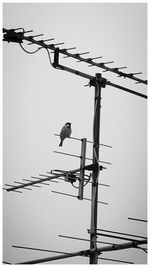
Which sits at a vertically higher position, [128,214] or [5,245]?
[128,214]

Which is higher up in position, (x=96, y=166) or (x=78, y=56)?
(x=78, y=56)

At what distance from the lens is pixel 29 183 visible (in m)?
8.64

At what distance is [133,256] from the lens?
59.3ft

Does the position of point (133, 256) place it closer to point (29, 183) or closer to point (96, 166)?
point (29, 183)

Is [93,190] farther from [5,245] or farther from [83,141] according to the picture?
[5,245]

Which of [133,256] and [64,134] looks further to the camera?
[133,256]

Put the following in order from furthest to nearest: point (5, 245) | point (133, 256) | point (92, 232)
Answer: point (5, 245) → point (133, 256) → point (92, 232)

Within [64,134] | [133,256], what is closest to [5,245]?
[133,256]

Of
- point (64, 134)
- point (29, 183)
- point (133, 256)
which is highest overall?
point (64, 134)

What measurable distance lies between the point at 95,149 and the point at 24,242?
13.6 m

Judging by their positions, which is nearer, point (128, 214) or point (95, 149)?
point (95, 149)

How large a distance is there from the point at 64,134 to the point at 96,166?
2.39 meters

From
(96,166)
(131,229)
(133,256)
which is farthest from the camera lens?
(131,229)

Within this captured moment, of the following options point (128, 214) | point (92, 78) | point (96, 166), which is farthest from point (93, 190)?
point (128, 214)
